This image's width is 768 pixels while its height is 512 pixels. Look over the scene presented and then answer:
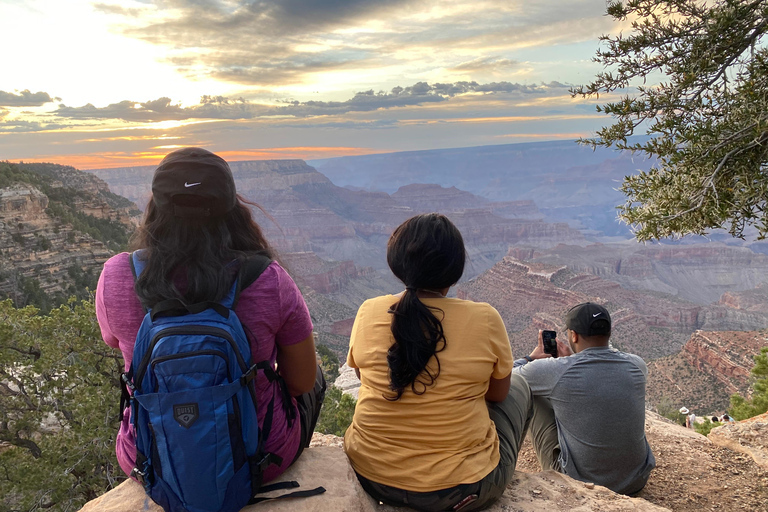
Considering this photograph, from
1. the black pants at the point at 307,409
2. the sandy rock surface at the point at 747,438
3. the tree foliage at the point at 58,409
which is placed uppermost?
the black pants at the point at 307,409

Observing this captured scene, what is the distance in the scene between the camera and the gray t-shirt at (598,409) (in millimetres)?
2924

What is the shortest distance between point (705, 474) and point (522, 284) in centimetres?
6087

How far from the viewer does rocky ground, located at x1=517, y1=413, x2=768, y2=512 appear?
3310 millimetres

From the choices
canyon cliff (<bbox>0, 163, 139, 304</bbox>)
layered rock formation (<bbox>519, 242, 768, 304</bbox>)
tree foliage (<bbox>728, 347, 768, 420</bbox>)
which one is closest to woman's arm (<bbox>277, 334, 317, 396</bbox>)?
tree foliage (<bbox>728, 347, 768, 420</bbox>)

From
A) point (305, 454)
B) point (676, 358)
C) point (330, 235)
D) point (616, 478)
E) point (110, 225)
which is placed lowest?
point (330, 235)

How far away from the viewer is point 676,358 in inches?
1156

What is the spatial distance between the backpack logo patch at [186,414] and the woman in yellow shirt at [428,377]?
0.86 metres

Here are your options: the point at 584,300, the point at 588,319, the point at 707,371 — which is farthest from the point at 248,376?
the point at 584,300

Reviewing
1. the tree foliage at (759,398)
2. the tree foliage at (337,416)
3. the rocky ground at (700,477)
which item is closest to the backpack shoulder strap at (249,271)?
the rocky ground at (700,477)

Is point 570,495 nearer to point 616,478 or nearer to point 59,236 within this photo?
point 616,478

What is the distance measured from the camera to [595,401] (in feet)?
9.62

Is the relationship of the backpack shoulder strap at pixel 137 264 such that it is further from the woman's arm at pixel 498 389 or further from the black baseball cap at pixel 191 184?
the woman's arm at pixel 498 389

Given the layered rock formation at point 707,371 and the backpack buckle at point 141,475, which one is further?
the layered rock formation at point 707,371

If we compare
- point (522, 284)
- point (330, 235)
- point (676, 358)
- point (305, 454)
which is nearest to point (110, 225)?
point (305, 454)
